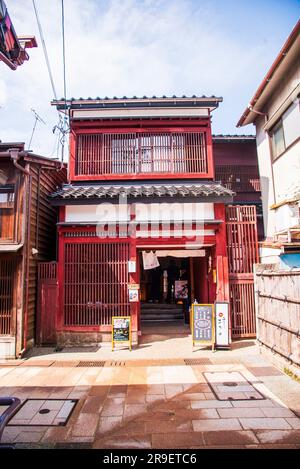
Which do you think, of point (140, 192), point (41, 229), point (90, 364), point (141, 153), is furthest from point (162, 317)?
point (141, 153)

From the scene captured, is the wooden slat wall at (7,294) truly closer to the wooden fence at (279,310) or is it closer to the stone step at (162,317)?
the stone step at (162,317)

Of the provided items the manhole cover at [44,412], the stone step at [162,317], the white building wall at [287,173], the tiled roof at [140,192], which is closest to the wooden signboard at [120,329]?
the manhole cover at [44,412]

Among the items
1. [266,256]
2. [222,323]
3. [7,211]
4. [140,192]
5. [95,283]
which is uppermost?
[140,192]

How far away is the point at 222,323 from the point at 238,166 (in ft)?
32.2

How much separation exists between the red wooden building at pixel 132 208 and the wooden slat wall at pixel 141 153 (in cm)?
4

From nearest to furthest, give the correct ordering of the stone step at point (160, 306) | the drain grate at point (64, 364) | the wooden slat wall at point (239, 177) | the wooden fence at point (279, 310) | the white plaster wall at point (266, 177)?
the wooden fence at point (279, 310), the drain grate at point (64, 364), the white plaster wall at point (266, 177), the stone step at point (160, 306), the wooden slat wall at point (239, 177)

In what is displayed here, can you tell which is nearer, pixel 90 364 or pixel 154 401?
pixel 154 401

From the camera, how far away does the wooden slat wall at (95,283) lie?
1023cm

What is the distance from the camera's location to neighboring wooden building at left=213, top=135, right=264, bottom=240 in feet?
50.9

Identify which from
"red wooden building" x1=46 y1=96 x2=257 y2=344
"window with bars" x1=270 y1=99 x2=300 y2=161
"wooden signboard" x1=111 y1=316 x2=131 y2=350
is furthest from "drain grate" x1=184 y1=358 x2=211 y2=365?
"window with bars" x1=270 y1=99 x2=300 y2=161

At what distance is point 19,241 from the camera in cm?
945

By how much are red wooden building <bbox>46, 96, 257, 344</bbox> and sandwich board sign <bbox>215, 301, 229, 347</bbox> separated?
860 mm

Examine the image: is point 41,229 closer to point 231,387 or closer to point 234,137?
point 231,387

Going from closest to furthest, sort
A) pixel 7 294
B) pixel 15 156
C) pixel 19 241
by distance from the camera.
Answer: pixel 15 156 → pixel 7 294 → pixel 19 241
